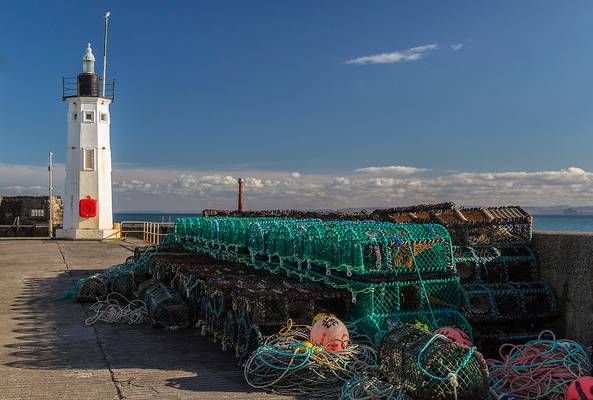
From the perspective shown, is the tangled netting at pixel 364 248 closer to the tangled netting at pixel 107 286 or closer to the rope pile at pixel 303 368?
the rope pile at pixel 303 368

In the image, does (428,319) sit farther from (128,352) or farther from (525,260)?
(128,352)

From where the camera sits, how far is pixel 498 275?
8.69m

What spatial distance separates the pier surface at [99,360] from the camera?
6.30m

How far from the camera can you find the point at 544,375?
5770mm

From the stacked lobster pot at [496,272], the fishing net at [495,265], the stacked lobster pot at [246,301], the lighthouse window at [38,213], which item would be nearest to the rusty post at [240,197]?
the stacked lobster pot at [246,301]

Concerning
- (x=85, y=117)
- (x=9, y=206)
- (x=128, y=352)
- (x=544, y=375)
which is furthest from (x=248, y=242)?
(x=9, y=206)

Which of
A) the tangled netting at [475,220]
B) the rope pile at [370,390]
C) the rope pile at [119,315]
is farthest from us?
the rope pile at [119,315]

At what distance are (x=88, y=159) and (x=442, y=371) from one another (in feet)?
110

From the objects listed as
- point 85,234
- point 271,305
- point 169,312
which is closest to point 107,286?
point 169,312

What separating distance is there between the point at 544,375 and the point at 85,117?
3438cm

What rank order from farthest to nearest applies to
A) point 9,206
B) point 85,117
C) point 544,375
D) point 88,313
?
1. point 9,206
2. point 85,117
3. point 88,313
4. point 544,375

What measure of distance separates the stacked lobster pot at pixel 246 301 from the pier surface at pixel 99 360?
319 millimetres

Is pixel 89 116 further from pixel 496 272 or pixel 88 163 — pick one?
pixel 496 272

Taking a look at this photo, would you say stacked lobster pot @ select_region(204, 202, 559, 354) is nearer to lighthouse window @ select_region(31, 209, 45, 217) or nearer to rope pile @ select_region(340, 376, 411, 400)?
rope pile @ select_region(340, 376, 411, 400)
